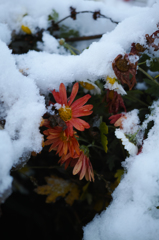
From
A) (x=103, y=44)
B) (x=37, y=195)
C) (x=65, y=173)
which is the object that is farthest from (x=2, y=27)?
(x=37, y=195)

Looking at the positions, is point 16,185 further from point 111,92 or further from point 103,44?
point 103,44

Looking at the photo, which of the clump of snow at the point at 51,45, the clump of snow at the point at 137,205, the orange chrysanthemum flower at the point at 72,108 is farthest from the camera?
the clump of snow at the point at 51,45

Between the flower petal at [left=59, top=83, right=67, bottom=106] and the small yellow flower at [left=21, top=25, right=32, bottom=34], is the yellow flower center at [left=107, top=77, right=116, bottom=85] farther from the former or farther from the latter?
the small yellow flower at [left=21, top=25, right=32, bottom=34]

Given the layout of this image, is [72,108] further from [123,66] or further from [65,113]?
[123,66]

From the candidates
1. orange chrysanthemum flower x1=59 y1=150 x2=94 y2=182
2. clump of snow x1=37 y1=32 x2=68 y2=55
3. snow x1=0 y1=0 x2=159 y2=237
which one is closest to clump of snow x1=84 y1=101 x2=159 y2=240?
snow x1=0 y1=0 x2=159 y2=237

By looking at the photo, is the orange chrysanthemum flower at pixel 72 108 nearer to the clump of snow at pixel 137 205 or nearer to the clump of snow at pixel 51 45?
the clump of snow at pixel 137 205

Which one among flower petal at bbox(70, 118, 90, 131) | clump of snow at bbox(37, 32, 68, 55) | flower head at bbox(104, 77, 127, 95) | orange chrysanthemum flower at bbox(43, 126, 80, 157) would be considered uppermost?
clump of snow at bbox(37, 32, 68, 55)

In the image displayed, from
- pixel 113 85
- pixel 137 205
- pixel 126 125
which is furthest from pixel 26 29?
pixel 137 205

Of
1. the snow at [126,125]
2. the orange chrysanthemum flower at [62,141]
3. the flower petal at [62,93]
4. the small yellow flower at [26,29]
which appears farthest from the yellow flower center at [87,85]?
the small yellow flower at [26,29]

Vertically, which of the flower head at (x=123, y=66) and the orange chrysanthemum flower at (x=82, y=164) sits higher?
the flower head at (x=123, y=66)
